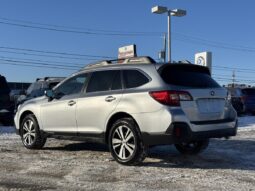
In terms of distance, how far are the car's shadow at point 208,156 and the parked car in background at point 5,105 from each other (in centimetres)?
489

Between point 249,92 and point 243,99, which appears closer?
point 243,99

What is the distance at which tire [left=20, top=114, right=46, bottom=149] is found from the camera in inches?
399

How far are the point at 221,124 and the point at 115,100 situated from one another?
186cm

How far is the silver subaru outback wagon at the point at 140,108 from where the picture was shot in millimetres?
7633

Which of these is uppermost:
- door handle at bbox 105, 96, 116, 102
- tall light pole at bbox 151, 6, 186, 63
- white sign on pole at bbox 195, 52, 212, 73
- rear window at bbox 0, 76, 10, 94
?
tall light pole at bbox 151, 6, 186, 63

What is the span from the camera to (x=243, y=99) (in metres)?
24.9

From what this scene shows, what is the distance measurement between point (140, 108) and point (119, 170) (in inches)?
41.7

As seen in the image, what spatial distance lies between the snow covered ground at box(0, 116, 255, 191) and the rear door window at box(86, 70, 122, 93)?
1.30m

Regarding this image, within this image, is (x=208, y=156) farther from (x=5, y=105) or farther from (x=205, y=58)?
(x=205, y=58)

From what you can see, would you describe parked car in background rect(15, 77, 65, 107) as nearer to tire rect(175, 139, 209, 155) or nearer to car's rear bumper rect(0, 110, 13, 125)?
car's rear bumper rect(0, 110, 13, 125)

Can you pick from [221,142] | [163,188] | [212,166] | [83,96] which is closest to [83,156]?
[83,96]

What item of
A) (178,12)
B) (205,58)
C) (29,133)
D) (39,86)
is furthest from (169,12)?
(29,133)

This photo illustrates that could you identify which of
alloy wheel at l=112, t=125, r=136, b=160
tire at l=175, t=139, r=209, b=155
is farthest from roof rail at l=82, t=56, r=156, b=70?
tire at l=175, t=139, r=209, b=155

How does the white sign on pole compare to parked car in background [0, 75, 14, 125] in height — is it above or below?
above
